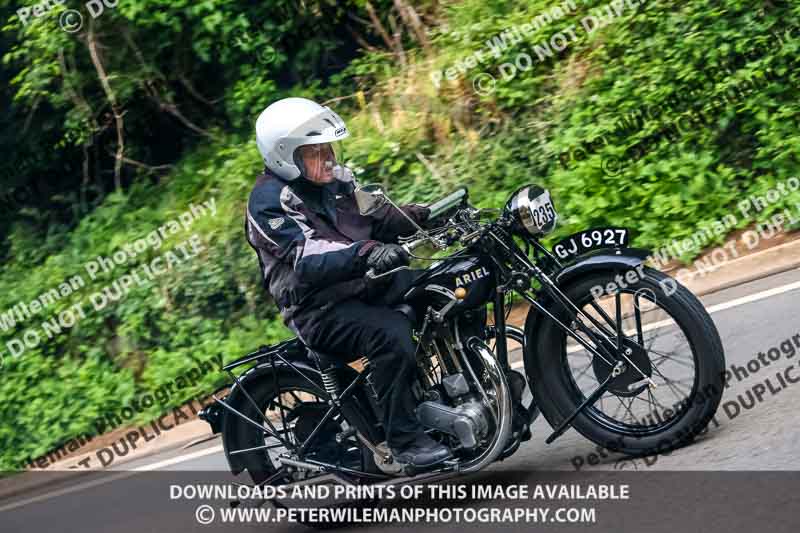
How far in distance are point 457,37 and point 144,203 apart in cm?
430

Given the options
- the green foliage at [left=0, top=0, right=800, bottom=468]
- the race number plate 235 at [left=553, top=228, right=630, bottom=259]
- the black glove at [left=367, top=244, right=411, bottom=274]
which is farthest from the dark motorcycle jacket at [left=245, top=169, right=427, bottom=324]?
the green foliage at [left=0, top=0, right=800, bottom=468]

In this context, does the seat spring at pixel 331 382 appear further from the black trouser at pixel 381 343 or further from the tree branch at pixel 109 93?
the tree branch at pixel 109 93

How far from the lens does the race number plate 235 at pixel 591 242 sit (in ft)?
16.7

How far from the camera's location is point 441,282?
17.0 ft

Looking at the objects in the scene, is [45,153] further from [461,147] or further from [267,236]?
[267,236]

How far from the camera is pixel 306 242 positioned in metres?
5.16

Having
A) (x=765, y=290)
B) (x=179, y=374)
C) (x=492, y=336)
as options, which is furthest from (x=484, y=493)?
(x=179, y=374)

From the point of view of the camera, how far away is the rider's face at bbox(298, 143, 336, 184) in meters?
5.27

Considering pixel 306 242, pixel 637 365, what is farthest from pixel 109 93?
pixel 637 365

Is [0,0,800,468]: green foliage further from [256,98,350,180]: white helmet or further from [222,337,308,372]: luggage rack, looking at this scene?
[256,98,350,180]: white helmet

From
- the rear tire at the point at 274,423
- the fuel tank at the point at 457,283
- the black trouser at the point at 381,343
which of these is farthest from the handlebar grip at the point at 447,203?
the rear tire at the point at 274,423

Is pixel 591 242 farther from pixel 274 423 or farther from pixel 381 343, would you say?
pixel 274 423

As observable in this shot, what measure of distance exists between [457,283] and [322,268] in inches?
24.9

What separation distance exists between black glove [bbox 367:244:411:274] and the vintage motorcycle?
107mm
